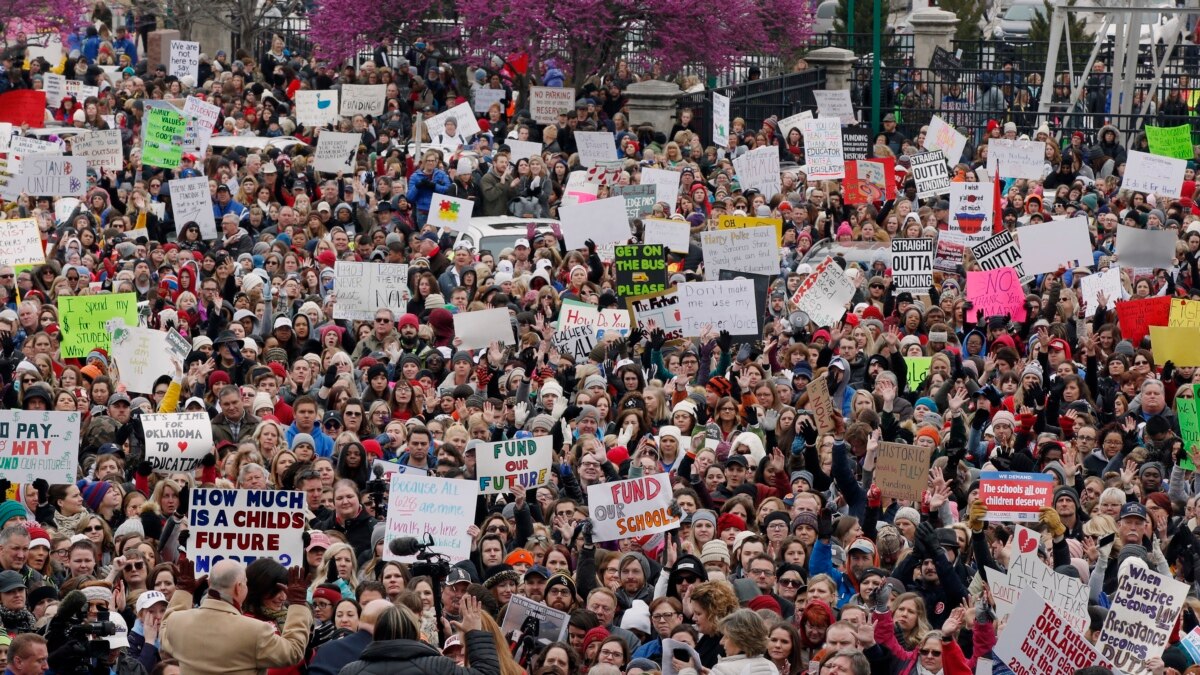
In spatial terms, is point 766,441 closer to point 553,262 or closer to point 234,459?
point 234,459

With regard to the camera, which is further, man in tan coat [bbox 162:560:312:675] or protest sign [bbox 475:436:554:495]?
protest sign [bbox 475:436:554:495]

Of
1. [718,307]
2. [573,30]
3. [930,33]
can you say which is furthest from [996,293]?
[930,33]

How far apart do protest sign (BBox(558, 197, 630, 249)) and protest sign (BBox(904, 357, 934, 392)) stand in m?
5.27

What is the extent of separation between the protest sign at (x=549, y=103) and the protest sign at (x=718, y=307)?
1199cm

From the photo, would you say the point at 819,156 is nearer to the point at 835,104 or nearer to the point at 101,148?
the point at 835,104

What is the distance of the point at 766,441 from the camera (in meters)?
16.4

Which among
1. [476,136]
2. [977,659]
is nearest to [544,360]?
[977,659]

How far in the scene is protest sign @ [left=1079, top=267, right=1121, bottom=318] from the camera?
67.7ft

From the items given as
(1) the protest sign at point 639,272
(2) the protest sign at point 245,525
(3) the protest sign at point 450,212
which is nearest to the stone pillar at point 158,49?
(3) the protest sign at point 450,212

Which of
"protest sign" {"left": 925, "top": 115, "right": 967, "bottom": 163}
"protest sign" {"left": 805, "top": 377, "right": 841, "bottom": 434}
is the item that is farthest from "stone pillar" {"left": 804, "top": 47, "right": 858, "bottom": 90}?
"protest sign" {"left": 805, "top": 377, "right": 841, "bottom": 434}

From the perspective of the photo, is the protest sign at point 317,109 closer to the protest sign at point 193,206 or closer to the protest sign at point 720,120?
the protest sign at point 720,120

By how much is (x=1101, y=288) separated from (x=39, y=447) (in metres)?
9.89

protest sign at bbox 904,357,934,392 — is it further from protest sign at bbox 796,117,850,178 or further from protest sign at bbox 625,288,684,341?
protest sign at bbox 796,117,850,178

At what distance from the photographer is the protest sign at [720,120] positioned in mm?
29469
